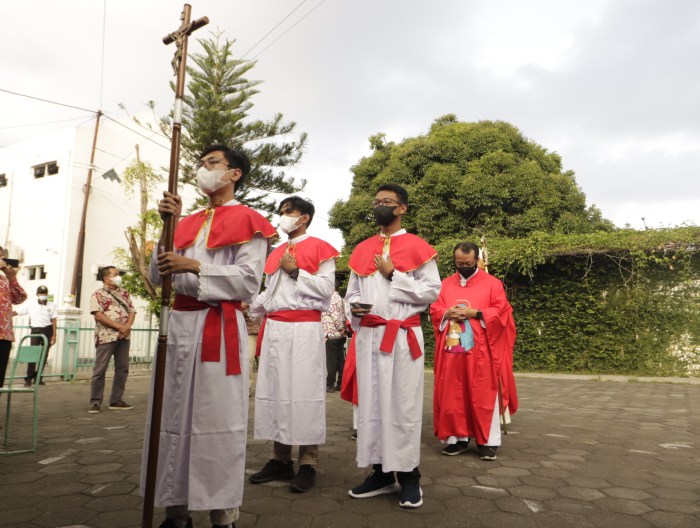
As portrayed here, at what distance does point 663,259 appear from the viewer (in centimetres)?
1188

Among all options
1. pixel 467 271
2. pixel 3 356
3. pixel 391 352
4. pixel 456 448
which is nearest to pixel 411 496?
pixel 391 352

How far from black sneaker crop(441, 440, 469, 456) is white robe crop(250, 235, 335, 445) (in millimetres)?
1507

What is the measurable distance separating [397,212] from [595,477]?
7.88 ft

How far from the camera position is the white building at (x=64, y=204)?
2192cm

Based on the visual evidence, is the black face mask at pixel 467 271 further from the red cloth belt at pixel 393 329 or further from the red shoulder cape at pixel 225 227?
the red shoulder cape at pixel 225 227

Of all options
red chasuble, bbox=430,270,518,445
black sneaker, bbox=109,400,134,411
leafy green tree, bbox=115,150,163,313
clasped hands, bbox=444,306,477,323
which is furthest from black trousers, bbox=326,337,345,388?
leafy green tree, bbox=115,150,163,313

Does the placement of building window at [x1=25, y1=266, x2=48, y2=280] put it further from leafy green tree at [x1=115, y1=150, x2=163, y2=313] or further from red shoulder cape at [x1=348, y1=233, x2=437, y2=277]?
red shoulder cape at [x1=348, y1=233, x2=437, y2=277]

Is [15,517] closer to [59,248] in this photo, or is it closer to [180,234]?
[180,234]

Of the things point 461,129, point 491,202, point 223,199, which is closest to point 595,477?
point 223,199

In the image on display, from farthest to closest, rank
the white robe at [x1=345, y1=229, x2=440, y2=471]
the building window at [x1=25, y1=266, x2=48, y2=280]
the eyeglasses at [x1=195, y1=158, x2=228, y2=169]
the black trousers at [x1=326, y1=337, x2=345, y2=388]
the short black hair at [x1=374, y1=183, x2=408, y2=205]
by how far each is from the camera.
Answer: the building window at [x1=25, y1=266, x2=48, y2=280]
the black trousers at [x1=326, y1=337, x2=345, y2=388]
the short black hair at [x1=374, y1=183, x2=408, y2=205]
the white robe at [x1=345, y1=229, x2=440, y2=471]
the eyeglasses at [x1=195, y1=158, x2=228, y2=169]

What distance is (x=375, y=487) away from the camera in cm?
347

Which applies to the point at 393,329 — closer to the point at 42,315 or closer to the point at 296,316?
the point at 296,316

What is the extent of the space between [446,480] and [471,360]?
136cm

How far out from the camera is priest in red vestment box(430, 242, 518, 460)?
4770 mm
